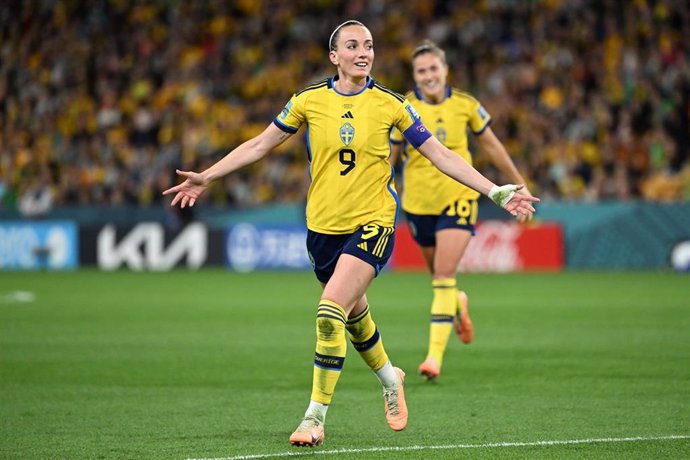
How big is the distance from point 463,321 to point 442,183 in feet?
4.38

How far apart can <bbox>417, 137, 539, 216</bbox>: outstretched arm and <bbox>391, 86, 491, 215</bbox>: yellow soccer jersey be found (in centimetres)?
316

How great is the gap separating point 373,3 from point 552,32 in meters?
4.87

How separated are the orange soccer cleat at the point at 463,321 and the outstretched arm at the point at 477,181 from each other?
3569 millimetres

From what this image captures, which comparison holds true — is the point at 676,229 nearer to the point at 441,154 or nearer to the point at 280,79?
the point at 280,79

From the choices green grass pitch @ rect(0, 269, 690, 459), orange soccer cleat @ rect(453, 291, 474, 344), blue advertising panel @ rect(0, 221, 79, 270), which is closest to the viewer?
green grass pitch @ rect(0, 269, 690, 459)

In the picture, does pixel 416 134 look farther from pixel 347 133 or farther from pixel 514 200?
pixel 514 200

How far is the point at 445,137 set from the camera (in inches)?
417

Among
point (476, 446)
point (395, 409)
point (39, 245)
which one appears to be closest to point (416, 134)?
point (395, 409)

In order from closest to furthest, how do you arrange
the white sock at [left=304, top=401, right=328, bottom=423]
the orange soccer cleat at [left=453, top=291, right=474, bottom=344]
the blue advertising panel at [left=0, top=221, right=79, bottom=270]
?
the white sock at [left=304, top=401, right=328, bottom=423] < the orange soccer cleat at [left=453, top=291, right=474, bottom=344] < the blue advertising panel at [left=0, top=221, right=79, bottom=270]

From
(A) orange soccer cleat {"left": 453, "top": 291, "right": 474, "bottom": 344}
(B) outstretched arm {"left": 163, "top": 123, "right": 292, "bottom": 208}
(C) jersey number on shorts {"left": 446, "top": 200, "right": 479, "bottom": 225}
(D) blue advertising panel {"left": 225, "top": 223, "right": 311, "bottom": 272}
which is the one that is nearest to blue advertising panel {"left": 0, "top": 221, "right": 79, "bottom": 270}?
(D) blue advertising panel {"left": 225, "top": 223, "right": 311, "bottom": 272}

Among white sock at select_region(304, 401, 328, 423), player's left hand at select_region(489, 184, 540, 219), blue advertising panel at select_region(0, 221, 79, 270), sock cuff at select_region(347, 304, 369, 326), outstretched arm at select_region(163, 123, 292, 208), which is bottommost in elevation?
blue advertising panel at select_region(0, 221, 79, 270)

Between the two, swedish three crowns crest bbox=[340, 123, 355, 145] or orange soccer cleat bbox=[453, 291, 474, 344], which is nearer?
swedish three crowns crest bbox=[340, 123, 355, 145]

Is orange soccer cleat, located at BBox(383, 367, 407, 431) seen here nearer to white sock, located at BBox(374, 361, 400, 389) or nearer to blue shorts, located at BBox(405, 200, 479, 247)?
white sock, located at BBox(374, 361, 400, 389)

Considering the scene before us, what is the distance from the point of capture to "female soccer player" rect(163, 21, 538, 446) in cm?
716
